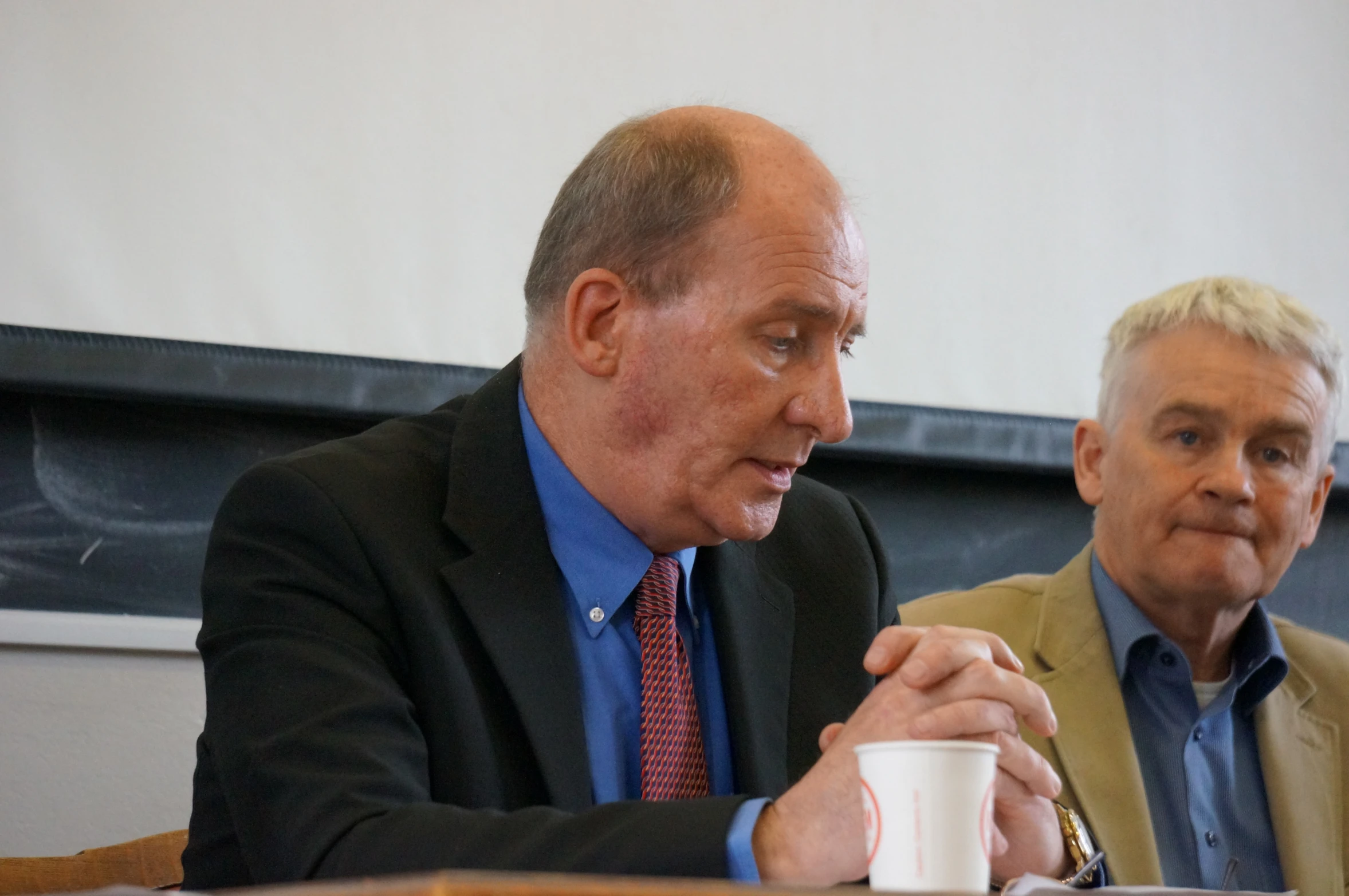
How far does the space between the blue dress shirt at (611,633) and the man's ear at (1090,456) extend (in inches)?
34.0

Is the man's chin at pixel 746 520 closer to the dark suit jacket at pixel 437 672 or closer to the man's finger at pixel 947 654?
the dark suit jacket at pixel 437 672

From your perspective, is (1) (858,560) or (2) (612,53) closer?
(1) (858,560)

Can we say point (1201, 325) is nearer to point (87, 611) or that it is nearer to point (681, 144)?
point (681, 144)

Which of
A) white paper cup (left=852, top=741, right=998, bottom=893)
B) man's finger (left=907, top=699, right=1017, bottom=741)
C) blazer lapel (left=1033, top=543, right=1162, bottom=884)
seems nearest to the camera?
white paper cup (left=852, top=741, right=998, bottom=893)

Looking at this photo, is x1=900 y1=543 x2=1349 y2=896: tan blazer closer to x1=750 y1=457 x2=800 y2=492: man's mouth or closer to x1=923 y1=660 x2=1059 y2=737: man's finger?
x1=750 y1=457 x2=800 y2=492: man's mouth

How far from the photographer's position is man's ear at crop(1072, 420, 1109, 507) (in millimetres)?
2240

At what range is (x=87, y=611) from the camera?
7.27 feet

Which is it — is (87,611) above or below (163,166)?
below

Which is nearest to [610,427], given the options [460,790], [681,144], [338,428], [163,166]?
[681,144]

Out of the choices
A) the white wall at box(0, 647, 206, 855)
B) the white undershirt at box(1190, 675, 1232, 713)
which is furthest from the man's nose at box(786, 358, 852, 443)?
the white wall at box(0, 647, 206, 855)

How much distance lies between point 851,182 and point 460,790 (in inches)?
67.3

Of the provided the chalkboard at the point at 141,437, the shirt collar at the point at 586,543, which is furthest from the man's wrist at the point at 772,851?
the chalkboard at the point at 141,437

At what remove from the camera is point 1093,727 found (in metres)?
2.00

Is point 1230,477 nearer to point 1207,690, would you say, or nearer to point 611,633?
point 1207,690
